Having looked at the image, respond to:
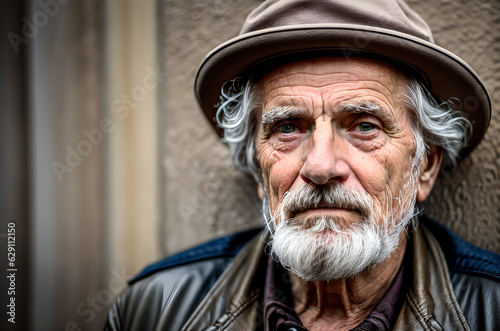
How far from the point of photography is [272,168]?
1.76 metres

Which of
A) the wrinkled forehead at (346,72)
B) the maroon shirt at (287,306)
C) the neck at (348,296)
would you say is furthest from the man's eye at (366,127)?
the maroon shirt at (287,306)

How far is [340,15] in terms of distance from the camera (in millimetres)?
1593

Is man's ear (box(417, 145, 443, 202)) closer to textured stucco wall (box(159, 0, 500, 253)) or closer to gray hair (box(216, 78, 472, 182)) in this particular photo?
gray hair (box(216, 78, 472, 182))

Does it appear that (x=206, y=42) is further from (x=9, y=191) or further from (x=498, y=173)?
(x=498, y=173)

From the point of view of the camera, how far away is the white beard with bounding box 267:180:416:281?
156 cm

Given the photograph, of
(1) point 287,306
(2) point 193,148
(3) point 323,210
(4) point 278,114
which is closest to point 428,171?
(3) point 323,210

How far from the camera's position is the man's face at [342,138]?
5.18ft

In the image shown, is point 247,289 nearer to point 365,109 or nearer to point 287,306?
point 287,306

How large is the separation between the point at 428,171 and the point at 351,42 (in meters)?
0.72

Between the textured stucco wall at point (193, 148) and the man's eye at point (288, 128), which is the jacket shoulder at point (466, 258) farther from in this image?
the textured stucco wall at point (193, 148)

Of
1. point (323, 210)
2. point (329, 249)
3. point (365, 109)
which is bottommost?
point (329, 249)

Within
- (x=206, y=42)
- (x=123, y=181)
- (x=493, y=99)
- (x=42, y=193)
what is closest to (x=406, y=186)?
(x=493, y=99)

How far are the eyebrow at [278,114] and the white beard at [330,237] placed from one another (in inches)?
11.6

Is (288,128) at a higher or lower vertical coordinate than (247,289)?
higher
